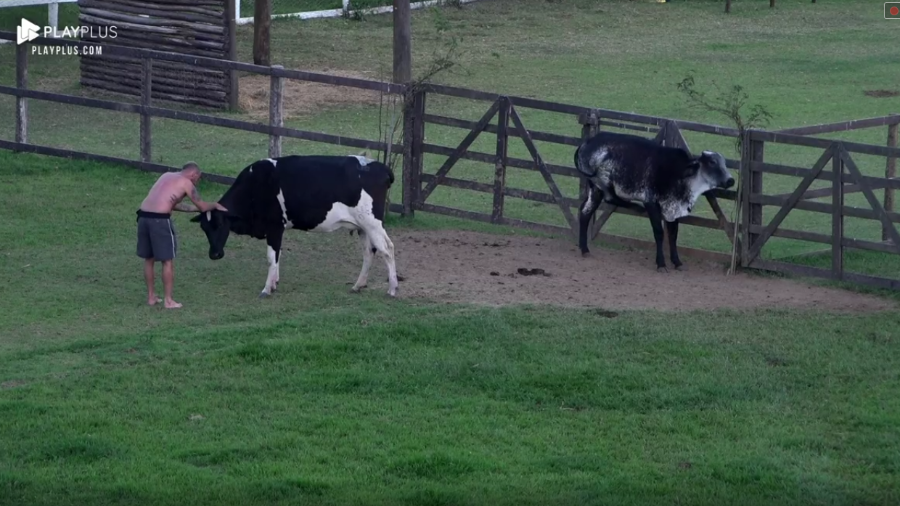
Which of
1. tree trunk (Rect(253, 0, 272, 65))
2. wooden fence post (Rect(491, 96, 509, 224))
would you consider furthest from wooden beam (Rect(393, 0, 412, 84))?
wooden fence post (Rect(491, 96, 509, 224))

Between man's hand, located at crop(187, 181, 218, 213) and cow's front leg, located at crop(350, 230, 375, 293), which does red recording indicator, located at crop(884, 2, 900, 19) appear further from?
man's hand, located at crop(187, 181, 218, 213)

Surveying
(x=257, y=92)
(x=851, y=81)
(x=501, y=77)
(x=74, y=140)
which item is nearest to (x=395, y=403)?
(x=74, y=140)

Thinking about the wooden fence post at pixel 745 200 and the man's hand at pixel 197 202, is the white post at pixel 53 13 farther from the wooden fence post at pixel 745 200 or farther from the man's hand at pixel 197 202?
the wooden fence post at pixel 745 200

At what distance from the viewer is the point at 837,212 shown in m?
11.5

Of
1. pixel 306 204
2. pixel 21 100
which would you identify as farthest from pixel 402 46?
pixel 306 204

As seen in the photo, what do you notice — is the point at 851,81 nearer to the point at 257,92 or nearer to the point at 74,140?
the point at 257,92

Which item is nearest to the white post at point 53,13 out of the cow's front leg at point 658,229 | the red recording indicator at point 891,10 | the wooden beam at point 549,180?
the wooden beam at point 549,180

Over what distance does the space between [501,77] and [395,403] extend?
654 inches

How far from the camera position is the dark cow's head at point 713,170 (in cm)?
1198

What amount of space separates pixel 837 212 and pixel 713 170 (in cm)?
121

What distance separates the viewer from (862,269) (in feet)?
40.0

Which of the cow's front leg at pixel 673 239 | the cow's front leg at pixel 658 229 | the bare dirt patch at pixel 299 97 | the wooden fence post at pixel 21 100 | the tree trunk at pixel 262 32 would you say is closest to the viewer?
the cow's front leg at pixel 658 229

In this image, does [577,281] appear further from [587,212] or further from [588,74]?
[588,74]

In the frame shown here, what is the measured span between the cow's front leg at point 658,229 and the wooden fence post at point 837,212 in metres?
1.59
